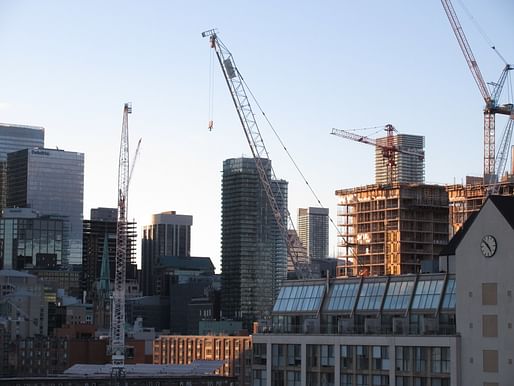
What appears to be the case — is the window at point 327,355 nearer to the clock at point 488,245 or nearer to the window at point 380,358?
the window at point 380,358

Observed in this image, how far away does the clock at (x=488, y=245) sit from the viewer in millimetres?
84000

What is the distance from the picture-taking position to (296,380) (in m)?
97.4

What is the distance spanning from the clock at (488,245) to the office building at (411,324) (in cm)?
7

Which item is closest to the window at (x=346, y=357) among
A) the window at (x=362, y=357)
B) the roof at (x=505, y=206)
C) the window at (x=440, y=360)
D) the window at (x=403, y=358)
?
the window at (x=362, y=357)

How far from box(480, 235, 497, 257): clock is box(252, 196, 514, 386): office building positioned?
0.22 ft

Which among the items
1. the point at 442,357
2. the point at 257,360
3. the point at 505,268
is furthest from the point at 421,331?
the point at 257,360

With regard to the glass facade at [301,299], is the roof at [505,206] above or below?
above

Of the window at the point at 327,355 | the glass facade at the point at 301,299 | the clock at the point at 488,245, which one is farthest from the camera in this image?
the glass facade at the point at 301,299

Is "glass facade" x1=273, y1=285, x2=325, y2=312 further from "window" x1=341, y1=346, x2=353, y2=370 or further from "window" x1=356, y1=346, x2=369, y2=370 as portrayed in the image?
"window" x1=356, y1=346, x2=369, y2=370

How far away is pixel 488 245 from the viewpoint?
3319 inches

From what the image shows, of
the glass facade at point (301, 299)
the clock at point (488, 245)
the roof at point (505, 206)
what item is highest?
the roof at point (505, 206)

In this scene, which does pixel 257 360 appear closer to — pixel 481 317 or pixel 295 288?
pixel 295 288

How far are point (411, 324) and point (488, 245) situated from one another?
9276mm

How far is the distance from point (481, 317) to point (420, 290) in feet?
26.7
